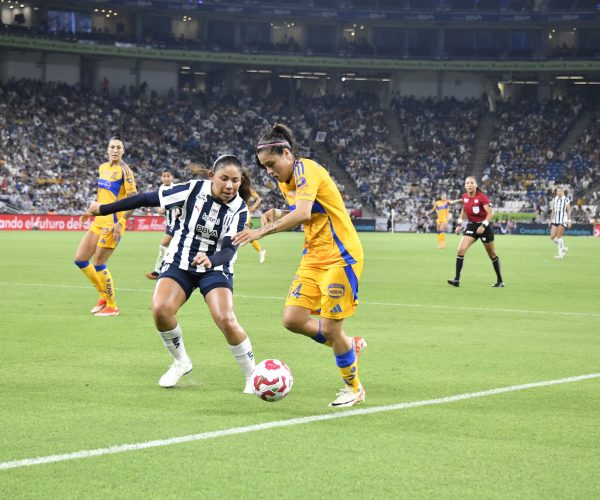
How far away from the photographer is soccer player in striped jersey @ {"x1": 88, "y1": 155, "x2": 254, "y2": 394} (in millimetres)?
9094

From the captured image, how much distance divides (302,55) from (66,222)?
3139cm

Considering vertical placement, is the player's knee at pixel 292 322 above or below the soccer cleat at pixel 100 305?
above

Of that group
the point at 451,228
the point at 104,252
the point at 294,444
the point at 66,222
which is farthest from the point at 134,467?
the point at 451,228

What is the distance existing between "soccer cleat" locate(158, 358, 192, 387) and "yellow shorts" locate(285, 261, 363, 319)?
1.32m

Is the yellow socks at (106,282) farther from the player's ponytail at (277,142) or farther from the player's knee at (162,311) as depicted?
the player's ponytail at (277,142)

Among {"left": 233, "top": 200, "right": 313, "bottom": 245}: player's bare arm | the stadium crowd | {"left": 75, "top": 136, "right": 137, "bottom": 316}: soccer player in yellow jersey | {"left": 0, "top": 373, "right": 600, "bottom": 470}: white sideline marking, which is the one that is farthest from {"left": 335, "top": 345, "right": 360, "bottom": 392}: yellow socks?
the stadium crowd

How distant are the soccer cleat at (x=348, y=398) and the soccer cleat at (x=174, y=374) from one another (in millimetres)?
1651

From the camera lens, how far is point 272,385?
27.0 ft

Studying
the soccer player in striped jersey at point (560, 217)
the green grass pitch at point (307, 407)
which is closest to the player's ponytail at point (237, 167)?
the green grass pitch at point (307, 407)

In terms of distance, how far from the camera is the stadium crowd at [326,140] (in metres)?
62.6

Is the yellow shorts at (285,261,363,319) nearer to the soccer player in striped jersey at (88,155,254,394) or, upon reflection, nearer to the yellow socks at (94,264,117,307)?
the soccer player in striped jersey at (88,155,254,394)

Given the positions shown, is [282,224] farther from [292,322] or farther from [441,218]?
[441,218]

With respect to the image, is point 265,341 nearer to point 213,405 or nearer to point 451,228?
point 213,405

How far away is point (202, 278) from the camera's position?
9406mm
